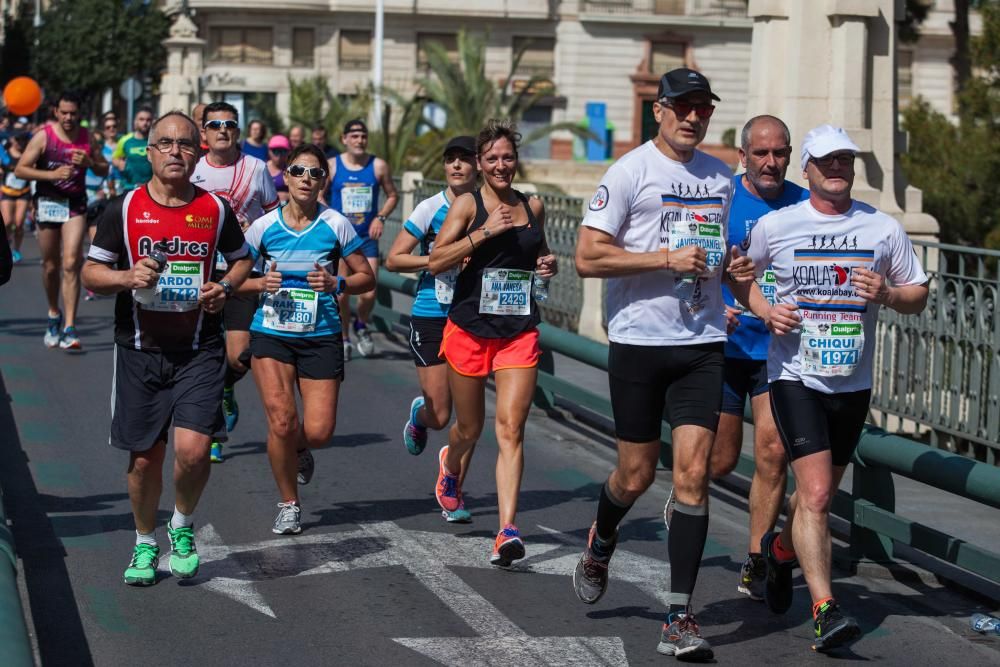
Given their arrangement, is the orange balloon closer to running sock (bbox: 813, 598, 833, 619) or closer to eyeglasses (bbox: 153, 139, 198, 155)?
eyeglasses (bbox: 153, 139, 198, 155)

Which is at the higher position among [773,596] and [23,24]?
[23,24]

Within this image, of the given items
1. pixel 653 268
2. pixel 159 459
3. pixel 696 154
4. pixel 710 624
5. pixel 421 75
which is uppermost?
pixel 421 75

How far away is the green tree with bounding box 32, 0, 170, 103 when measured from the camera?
221 ft

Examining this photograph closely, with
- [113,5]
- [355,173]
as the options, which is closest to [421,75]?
[113,5]

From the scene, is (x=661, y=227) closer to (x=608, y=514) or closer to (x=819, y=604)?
(x=608, y=514)

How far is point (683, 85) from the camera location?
6582 millimetres

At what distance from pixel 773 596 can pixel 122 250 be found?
308cm

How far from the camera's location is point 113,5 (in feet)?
222

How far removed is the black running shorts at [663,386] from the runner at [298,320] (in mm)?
2126

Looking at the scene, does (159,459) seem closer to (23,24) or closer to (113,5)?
(113,5)

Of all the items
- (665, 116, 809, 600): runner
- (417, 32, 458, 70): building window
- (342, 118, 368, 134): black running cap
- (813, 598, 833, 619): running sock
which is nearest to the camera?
(813, 598, 833, 619): running sock

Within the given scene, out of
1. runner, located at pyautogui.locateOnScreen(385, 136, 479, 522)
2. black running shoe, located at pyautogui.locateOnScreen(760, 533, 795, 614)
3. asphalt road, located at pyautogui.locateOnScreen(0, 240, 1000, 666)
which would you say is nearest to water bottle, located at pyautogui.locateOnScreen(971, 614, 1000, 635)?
asphalt road, located at pyautogui.locateOnScreen(0, 240, 1000, 666)

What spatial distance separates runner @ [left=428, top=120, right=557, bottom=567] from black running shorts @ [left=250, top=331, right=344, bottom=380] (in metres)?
0.57

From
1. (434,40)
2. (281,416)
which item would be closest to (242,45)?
(434,40)
